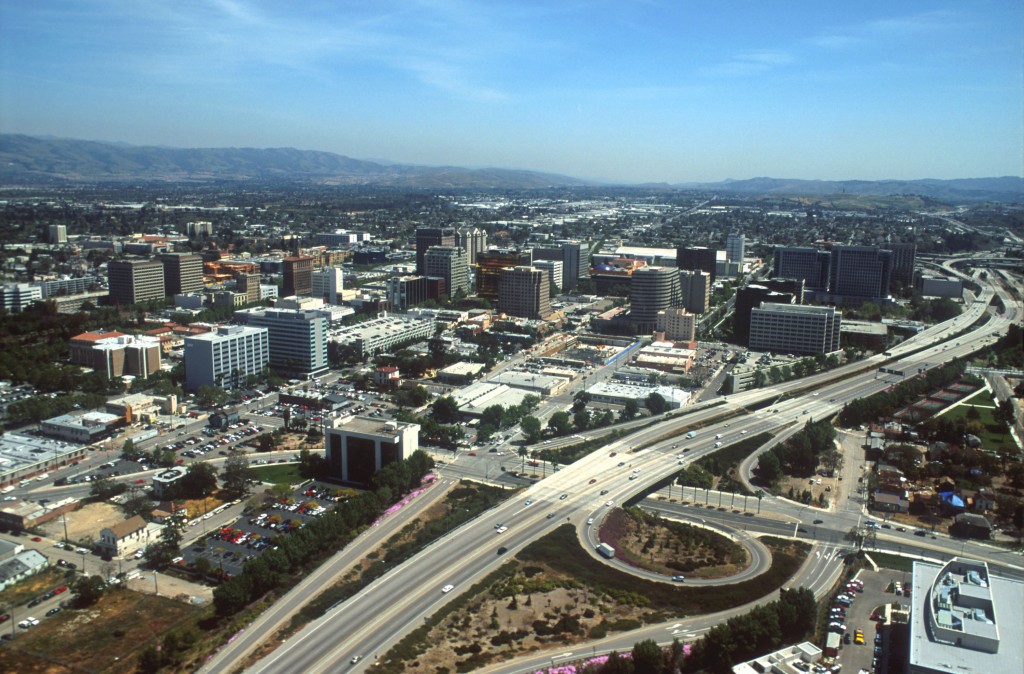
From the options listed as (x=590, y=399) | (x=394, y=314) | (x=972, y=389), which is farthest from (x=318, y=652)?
(x=394, y=314)

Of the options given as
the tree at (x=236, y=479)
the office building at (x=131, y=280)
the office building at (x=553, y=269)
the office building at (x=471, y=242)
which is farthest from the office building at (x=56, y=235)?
the tree at (x=236, y=479)

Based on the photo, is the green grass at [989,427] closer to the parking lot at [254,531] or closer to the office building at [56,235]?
the parking lot at [254,531]

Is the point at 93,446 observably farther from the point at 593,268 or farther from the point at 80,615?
the point at 593,268

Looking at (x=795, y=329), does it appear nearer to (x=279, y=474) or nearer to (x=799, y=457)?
(x=799, y=457)

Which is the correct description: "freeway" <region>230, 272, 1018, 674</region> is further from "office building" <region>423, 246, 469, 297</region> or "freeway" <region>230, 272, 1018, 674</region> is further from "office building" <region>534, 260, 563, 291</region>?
"office building" <region>423, 246, 469, 297</region>

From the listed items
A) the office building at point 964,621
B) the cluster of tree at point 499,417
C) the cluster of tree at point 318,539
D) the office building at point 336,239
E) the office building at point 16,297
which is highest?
the office building at point 336,239

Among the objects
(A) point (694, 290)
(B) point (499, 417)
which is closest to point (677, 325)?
(A) point (694, 290)

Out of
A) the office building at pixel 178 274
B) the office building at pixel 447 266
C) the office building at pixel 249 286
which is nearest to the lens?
the office building at pixel 249 286
